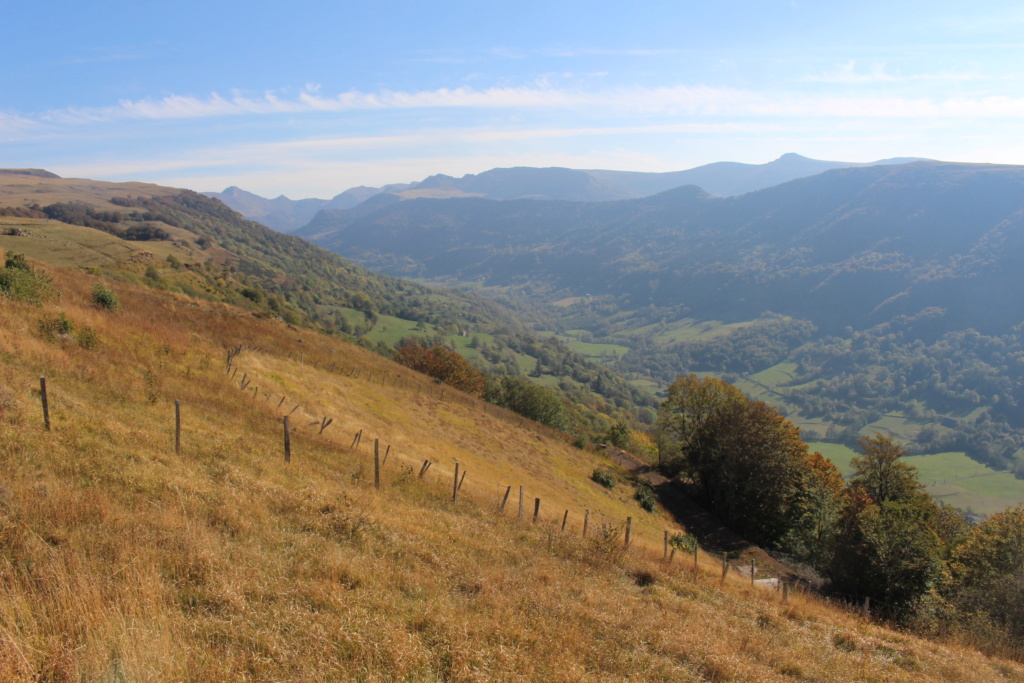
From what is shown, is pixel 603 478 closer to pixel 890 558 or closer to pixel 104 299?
pixel 890 558

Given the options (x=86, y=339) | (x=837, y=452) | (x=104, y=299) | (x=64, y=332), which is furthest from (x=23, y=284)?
(x=837, y=452)

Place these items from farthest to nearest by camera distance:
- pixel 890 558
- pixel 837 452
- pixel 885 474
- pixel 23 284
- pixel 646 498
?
pixel 837 452, pixel 646 498, pixel 885 474, pixel 890 558, pixel 23 284

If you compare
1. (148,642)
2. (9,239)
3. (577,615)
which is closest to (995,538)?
(577,615)

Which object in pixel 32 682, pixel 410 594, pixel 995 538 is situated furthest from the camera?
pixel 995 538

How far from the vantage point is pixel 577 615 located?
27.8 ft

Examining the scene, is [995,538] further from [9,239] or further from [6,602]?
[9,239]

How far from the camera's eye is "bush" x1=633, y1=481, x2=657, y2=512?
138 feet

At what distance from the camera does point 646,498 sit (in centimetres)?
4241

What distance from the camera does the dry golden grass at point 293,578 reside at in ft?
18.6

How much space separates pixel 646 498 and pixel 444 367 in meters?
40.4

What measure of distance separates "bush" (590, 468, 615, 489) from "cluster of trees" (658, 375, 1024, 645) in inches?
457

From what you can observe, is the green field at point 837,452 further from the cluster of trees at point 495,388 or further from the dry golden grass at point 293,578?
the dry golden grass at point 293,578

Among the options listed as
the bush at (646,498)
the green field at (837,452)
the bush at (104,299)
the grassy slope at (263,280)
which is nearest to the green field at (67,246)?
the grassy slope at (263,280)

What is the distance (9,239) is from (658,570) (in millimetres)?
87574
